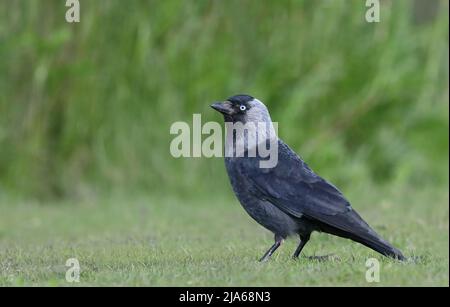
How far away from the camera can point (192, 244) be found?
991 centimetres

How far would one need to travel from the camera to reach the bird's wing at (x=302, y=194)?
7.77 meters

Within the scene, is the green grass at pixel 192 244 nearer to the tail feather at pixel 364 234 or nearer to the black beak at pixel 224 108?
the tail feather at pixel 364 234

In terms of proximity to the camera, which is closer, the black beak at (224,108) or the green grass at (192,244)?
the green grass at (192,244)

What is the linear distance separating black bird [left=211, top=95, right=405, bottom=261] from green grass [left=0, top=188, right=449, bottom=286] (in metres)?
0.22

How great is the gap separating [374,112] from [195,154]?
3142mm

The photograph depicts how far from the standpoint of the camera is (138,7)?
51.0ft

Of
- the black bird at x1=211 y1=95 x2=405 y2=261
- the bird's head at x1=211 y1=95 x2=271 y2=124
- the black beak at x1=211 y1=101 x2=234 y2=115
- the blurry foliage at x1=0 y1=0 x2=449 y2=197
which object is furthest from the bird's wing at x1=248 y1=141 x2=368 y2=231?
the blurry foliage at x1=0 y1=0 x2=449 y2=197

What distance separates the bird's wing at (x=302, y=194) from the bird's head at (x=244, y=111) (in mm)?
551

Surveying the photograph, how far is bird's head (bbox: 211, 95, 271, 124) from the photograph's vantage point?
8625mm

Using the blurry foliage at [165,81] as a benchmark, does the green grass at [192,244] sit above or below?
below

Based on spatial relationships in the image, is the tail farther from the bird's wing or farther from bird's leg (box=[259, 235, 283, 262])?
bird's leg (box=[259, 235, 283, 262])

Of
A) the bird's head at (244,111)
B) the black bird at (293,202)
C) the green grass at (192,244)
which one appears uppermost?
the bird's head at (244,111)

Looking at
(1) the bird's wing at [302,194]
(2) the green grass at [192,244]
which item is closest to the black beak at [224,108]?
(1) the bird's wing at [302,194]

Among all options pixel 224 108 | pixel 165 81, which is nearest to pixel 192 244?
pixel 224 108
